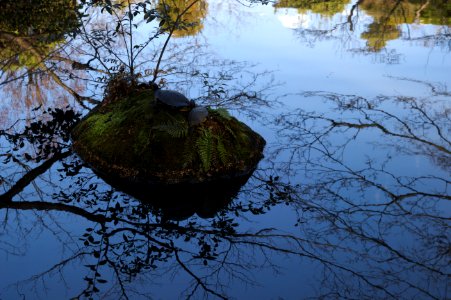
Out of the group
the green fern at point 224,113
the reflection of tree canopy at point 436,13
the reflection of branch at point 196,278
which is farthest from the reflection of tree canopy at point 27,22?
the reflection of tree canopy at point 436,13

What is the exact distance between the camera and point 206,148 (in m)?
3.39

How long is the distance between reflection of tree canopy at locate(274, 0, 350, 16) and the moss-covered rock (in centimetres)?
774

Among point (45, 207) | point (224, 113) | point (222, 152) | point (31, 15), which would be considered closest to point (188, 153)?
point (222, 152)

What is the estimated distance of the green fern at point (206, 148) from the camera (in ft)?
11.0

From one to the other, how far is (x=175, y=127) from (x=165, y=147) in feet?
0.65

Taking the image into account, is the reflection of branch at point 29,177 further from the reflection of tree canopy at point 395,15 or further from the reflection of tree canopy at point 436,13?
the reflection of tree canopy at point 436,13

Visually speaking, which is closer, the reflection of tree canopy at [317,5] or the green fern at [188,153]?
the green fern at [188,153]

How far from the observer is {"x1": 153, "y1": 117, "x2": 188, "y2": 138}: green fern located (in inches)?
133

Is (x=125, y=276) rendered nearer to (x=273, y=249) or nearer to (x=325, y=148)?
(x=273, y=249)

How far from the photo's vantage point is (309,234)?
2840 millimetres

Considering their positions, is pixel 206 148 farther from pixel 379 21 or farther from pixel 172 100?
pixel 379 21

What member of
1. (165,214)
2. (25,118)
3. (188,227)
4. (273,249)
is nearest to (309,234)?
(273,249)

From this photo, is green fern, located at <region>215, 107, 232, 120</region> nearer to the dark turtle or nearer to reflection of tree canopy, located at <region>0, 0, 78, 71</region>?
the dark turtle

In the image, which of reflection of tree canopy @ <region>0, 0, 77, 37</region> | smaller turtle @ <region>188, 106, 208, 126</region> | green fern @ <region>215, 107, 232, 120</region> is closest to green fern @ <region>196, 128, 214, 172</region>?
smaller turtle @ <region>188, 106, 208, 126</region>
